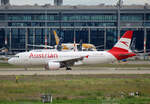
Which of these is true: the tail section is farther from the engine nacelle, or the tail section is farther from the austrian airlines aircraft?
the engine nacelle

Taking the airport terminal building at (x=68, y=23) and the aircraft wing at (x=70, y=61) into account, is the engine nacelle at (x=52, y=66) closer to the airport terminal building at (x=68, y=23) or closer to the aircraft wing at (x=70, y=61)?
the aircraft wing at (x=70, y=61)

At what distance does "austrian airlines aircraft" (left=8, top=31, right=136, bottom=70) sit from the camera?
59.4 meters

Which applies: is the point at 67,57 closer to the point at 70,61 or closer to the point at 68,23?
the point at 70,61

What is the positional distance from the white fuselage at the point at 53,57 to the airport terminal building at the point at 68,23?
226 ft

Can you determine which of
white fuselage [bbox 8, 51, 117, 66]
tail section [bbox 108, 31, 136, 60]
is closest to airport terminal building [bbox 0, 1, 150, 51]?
tail section [bbox 108, 31, 136, 60]

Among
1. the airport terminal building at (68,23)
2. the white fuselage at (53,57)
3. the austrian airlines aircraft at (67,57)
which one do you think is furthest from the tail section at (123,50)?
the airport terminal building at (68,23)

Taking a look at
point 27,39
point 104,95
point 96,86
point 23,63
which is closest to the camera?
point 104,95

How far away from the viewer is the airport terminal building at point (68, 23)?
434ft

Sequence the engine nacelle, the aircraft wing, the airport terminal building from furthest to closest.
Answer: the airport terminal building < the aircraft wing < the engine nacelle

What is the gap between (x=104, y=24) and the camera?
444 feet

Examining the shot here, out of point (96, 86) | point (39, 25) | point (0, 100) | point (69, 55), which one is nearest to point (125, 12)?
point (39, 25)

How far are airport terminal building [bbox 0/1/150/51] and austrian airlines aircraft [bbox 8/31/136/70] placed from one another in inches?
2690

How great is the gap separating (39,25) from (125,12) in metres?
27.0

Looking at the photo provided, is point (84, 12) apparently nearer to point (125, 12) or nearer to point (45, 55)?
point (125, 12)
